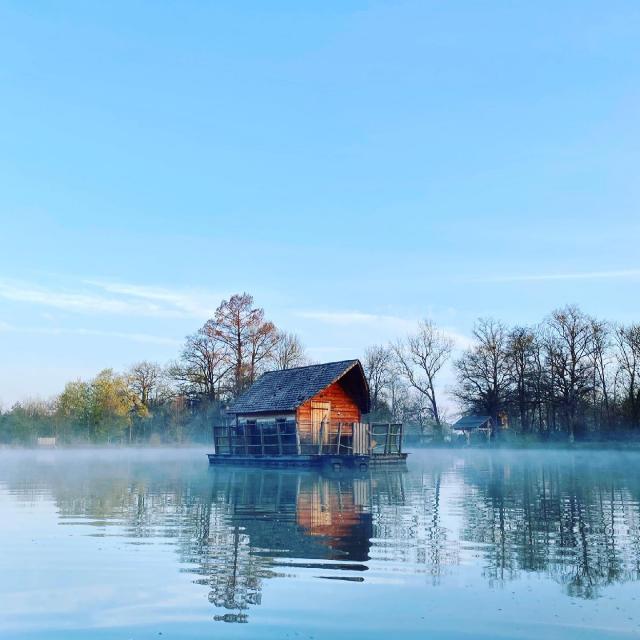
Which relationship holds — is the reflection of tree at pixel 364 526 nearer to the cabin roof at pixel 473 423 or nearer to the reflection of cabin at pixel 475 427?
the reflection of cabin at pixel 475 427

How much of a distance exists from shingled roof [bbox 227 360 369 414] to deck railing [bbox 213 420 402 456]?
2.97 ft

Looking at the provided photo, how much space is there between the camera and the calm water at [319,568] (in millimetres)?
7391

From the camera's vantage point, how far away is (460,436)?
77.7m

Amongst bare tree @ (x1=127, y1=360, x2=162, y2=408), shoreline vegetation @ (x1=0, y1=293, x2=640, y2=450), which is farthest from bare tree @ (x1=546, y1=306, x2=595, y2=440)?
bare tree @ (x1=127, y1=360, x2=162, y2=408)

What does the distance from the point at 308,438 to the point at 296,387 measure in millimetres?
3070

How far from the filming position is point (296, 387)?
39.9m

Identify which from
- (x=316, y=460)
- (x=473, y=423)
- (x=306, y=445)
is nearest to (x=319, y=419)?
(x=306, y=445)

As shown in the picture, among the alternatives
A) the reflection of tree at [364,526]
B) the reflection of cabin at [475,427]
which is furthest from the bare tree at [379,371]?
the reflection of tree at [364,526]

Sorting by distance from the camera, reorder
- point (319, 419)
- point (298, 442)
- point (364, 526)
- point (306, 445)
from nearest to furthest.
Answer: point (364, 526) → point (298, 442) → point (306, 445) → point (319, 419)

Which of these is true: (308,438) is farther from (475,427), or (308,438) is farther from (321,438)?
(475,427)

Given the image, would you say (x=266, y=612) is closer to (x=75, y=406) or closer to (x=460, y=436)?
(x=75, y=406)

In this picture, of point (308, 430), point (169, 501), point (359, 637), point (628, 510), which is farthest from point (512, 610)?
point (308, 430)

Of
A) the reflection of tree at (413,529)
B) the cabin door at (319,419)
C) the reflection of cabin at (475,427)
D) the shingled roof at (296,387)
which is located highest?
the shingled roof at (296,387)

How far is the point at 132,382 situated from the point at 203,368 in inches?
589
